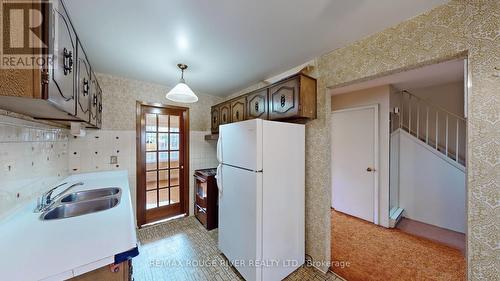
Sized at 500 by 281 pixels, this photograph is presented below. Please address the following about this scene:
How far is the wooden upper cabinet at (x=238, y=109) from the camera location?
2605 millimetres

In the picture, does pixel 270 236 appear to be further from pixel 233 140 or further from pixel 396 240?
pixel 396 240

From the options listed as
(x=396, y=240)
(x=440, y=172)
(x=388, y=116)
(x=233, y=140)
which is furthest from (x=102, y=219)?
(x=440, y=172)

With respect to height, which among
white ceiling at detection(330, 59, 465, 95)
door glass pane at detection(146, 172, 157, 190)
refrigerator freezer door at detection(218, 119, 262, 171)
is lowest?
door glass pane at detection(146, 172, 157, 190)

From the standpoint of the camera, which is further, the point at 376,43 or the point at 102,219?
the point at 376,43

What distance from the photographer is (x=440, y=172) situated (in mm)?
2912

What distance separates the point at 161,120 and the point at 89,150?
40.6 inches

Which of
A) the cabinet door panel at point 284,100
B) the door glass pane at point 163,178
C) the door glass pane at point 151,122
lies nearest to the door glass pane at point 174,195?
the door glass pane at point 163,178

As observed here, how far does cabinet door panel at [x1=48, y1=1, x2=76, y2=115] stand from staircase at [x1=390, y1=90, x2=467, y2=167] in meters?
4.17

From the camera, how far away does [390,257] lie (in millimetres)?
2160

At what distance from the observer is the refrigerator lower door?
1612 mm

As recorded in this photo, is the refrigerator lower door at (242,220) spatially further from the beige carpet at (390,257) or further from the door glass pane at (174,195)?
the door glass pane at (174,195)

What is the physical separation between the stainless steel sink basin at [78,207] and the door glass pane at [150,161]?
1.28 m

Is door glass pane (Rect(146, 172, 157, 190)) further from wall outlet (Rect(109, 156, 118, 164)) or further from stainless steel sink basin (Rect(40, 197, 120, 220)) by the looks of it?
stainless steel sink basin (Rect(40, 197, 120, 220))

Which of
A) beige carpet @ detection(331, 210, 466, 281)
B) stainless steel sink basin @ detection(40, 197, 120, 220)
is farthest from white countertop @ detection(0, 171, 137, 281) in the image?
beige carpet @ detection(331, 210, 466, 281)
